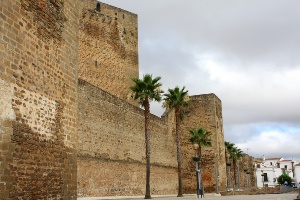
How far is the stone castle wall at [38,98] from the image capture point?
790 centimetres

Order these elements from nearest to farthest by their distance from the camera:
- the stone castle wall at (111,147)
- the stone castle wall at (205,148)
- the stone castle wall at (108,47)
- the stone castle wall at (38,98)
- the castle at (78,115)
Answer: the stone castle wall at (38,98)
the castle at (78,115)
the stone castle wall at (111,147)
the stone castle wall at (108,47)
the stone castle wall at (205,148)

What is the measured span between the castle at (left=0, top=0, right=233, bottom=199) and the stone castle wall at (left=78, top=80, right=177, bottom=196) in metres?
0.05

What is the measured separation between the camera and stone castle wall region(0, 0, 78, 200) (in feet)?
25.9

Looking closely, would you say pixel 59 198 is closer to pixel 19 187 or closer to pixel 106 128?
pixel 19 187

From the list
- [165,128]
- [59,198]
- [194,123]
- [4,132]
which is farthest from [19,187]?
[194,123]

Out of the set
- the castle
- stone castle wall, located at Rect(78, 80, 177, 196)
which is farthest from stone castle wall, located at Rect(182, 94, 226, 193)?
stone castle wall, located at Rect(78, 80, 177, 196)

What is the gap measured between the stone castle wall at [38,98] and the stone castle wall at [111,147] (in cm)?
940

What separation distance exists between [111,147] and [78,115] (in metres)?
4.08

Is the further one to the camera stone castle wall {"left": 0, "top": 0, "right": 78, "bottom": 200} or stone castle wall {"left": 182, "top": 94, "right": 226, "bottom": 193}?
stone castle wall {"left": 182, "top": 94, "right": 226, "bottom": 193}

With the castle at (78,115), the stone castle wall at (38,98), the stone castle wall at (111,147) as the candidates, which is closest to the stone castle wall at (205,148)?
the castle at (78,115)

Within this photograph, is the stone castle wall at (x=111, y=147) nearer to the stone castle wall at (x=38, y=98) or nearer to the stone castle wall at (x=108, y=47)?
the stone castle wall at (x=108, y=47)

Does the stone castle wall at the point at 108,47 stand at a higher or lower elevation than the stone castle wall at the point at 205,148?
higher

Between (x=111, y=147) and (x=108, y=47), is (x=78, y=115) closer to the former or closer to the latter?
(x=111, y=147)

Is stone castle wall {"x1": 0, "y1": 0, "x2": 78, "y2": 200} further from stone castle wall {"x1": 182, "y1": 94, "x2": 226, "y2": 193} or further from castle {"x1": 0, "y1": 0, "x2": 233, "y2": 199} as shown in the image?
stone castle wall {"x1": 182, "y1": 94, "x2": 226, "y2": 193}
